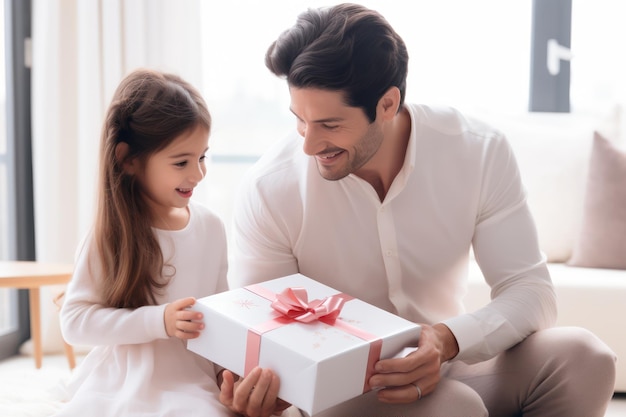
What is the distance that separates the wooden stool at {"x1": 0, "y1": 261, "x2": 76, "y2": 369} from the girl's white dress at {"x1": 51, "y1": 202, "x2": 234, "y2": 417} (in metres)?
0.98

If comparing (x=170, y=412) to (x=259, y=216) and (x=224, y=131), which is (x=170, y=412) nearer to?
(x=259, y=216)

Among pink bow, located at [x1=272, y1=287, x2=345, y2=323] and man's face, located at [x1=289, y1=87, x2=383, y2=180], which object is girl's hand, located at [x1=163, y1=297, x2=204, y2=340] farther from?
man's face, located at [x1=289, y1=87, x2=383, y2=180]

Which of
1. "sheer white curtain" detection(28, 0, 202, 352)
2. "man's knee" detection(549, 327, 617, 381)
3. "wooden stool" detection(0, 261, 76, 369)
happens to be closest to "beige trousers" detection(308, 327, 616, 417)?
"man's knee" detection(549, 327, 617, 381)

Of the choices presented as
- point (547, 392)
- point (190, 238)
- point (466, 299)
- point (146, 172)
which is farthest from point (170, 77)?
point (466, 299)

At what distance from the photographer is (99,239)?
160 cm

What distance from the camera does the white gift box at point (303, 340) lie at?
1284 mm

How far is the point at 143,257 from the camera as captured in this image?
1594mm

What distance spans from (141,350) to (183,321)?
0.19 m

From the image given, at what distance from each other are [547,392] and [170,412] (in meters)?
0.75

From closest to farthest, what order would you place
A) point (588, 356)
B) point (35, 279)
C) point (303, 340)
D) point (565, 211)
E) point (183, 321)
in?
point (303, 340), point (183, 321), point (588, 356), point (35, 279), point (565, 211)

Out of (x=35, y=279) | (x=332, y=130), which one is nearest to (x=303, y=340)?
(x=332, y=130)

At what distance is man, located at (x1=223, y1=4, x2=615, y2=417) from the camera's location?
63.8 inches

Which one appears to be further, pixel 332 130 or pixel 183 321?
pixel 332 130

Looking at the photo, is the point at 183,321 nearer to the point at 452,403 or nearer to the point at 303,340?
the point at 303,340
